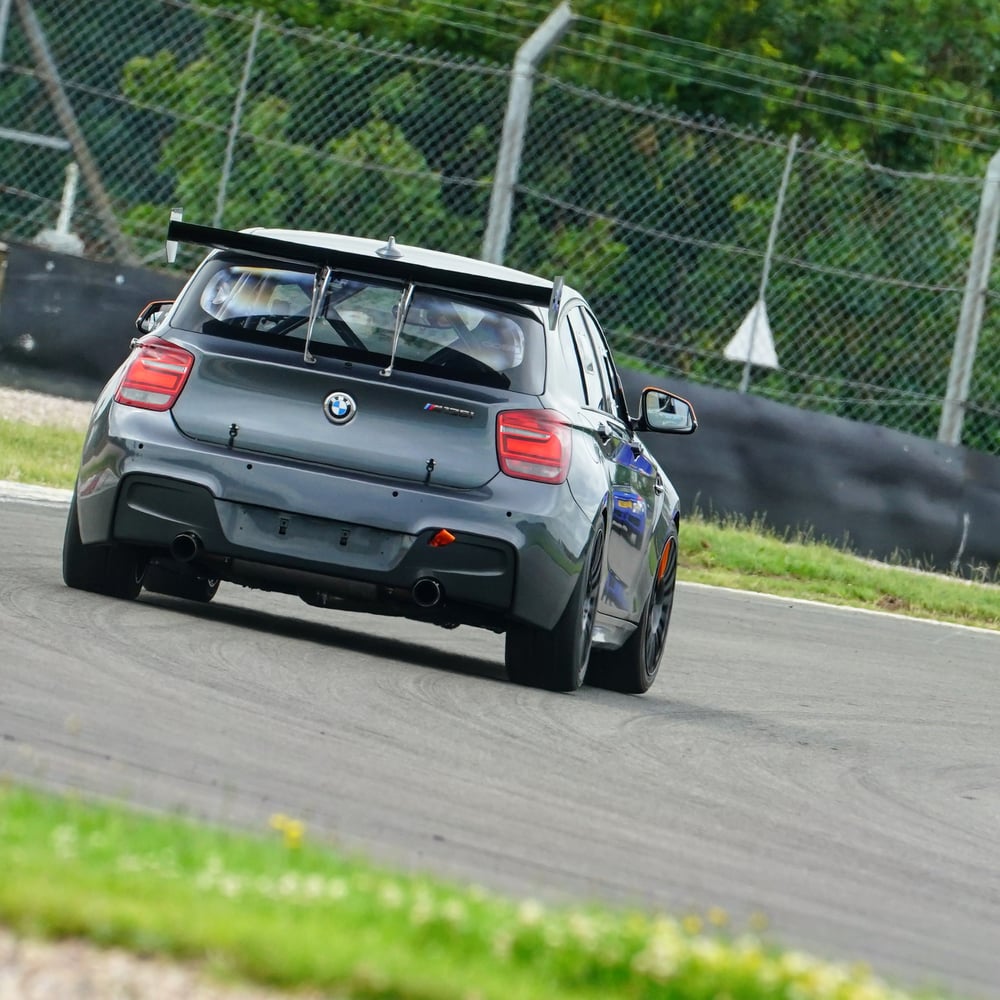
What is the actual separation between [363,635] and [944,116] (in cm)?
2237

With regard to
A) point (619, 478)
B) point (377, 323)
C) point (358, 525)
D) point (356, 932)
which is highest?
point (377, 323)

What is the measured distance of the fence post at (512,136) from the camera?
747 inches

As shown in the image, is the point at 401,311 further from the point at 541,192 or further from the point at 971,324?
the point at 541,192

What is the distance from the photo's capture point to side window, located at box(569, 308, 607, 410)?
9.44m

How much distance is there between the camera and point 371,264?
8930mm

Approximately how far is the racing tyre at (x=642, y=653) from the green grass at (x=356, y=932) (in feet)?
17.2

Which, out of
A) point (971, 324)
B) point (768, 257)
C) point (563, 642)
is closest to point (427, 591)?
point (563, 642)

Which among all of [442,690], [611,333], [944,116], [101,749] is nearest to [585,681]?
[442,690]

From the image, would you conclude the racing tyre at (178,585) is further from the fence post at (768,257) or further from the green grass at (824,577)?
the fence post at (768,257)

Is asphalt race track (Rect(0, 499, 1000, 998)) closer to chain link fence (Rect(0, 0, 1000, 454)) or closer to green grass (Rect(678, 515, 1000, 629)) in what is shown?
green grass (Rect(678, 515, 1000, 629))

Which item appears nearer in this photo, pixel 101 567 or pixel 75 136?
pixel 101 567

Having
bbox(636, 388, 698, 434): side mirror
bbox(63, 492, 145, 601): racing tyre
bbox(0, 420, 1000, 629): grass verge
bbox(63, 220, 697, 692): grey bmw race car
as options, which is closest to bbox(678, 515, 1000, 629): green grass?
bbox(0, 420, 1000, 629): grass verge

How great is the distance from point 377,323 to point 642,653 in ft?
6.38

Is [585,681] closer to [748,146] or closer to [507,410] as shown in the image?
[507,410]
